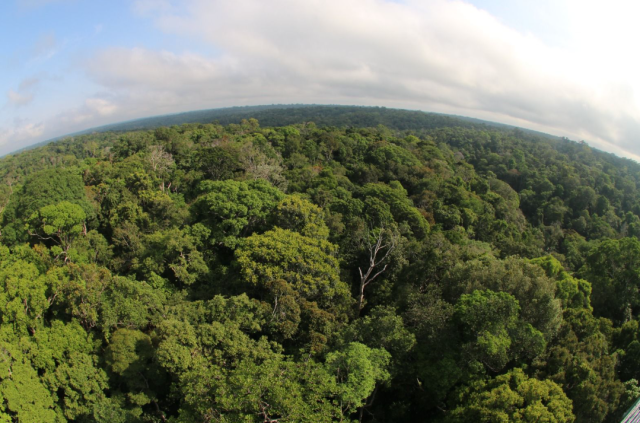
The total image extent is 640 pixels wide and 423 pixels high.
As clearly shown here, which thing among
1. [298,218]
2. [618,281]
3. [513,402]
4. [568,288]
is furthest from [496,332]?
[618,281]

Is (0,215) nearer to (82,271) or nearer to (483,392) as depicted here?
(82,271)

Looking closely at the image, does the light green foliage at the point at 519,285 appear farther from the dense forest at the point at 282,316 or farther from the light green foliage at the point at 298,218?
the light green foliage at the point at 298,218

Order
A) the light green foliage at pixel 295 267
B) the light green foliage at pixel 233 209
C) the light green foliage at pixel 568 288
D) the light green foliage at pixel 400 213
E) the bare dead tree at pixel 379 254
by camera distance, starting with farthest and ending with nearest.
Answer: the light green foliage at pixel 400 213
the light green foliage at pixel 233 209
the bare dead tree at pixel 379 254
the light green foliage at pixel 568 288
the light green foliage at pixel 295 267

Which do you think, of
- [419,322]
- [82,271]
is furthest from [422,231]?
[82,271]

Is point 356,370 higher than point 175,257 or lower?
lower

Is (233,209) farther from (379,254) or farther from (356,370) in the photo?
(356,370)

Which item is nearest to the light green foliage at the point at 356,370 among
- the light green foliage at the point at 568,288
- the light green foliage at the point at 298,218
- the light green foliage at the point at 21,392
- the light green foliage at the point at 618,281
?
the light green foliage at the point at 298,218
